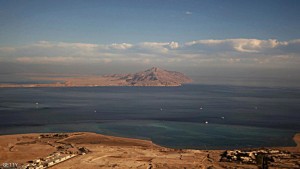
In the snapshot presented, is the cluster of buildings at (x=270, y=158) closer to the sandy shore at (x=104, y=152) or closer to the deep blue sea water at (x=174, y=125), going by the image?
the sandy shore at (x=104, y=152)

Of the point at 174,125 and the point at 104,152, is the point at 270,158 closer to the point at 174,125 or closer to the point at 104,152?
the point at 104,152

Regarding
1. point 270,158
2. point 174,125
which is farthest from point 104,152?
point 174,125

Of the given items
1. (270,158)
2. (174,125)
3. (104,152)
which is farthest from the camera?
(174,125)

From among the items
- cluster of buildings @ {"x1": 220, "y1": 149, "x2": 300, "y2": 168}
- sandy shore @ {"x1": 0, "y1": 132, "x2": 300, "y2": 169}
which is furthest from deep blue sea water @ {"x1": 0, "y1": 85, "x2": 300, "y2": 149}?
cluster of buildings @ {"x1": 220, "y1": 149, "x2": 300, "y2": 168}

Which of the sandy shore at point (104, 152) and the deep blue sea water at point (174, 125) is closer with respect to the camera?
the sandy shore at point (104, 152)

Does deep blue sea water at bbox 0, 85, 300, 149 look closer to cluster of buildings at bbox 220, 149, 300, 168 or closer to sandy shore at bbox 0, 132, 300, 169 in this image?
sandy shore at bbox 0, 132, 300, 169

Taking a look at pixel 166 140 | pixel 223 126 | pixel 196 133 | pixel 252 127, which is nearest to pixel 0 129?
pixel 166 140

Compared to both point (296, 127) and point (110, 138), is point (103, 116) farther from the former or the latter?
point (296, 127)

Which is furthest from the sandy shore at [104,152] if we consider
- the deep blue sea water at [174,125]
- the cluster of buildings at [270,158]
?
the deep blue sea water at [174,125]
